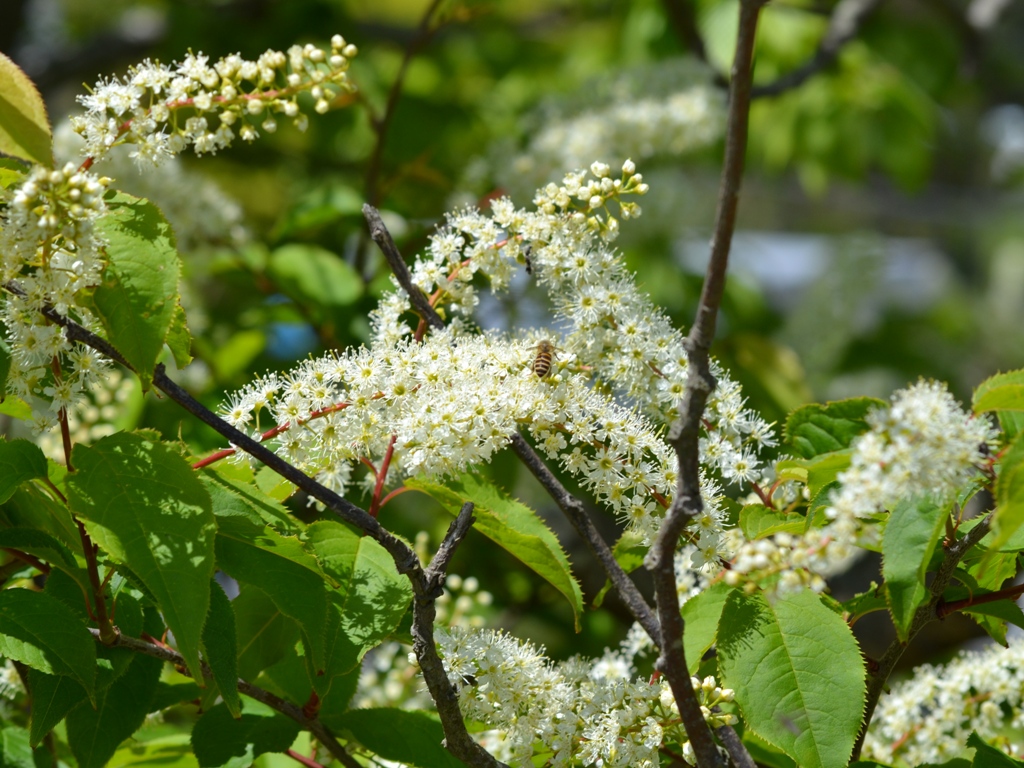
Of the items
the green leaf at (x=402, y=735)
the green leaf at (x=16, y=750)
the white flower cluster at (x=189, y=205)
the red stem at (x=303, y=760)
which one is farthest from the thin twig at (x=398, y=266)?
the white flower cluster at (x=189, y=205)

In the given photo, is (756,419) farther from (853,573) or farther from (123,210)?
(853,573)

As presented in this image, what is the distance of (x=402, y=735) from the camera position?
5.70 ft

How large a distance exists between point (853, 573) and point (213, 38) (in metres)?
3.98

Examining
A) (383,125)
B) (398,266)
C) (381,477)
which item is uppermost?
(383,125)

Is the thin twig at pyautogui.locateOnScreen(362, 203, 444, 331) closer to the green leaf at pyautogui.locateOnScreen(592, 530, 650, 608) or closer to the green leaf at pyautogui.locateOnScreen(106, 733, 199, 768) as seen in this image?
the green leaf at pyautogui.locateOnScreen(592, 530, 650, 608)

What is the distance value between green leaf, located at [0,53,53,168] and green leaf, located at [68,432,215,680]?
0.41 metres

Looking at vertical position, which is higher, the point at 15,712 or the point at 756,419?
the point at 756,419

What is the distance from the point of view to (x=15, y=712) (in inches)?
88.0

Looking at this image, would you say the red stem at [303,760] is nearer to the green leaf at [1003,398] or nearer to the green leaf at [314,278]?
the green leaf at [1003,398]

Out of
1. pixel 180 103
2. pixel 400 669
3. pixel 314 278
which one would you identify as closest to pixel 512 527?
pixel 180 103

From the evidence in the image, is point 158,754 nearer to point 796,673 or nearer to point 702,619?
point 702,619

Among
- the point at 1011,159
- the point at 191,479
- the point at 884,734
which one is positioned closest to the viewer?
the point at 191,479

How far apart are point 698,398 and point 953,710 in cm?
139

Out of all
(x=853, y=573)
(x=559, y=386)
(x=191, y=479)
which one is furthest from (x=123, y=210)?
(x=853, y=573)
